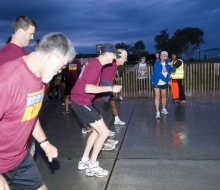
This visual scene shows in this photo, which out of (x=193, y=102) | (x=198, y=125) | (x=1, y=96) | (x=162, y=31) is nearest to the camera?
(x=1, y=96)

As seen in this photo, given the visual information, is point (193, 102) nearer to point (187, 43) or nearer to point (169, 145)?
point (169, 145)

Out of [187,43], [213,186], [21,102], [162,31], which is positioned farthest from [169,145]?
[187,43]

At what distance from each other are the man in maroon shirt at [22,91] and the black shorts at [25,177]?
0.01 metres

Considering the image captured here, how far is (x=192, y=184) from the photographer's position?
455 cm

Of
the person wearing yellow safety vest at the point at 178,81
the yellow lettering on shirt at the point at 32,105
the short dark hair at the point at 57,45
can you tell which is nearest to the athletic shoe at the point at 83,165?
the yellow lettering on shirt at the point at 32,105

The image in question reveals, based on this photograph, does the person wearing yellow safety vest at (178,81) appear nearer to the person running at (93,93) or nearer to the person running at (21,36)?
the person running at (93,93)

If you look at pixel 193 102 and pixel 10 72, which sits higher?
pixel 10 72

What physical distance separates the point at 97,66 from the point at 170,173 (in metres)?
1.83

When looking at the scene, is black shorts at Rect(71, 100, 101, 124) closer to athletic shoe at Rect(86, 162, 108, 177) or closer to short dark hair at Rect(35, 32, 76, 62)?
athletic shoe at Rect(86, 162, 108, 177)

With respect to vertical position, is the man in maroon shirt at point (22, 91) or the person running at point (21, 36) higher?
the person running at point (21, 36)

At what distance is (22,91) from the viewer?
7.75 ft

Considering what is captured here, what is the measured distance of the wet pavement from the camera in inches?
184

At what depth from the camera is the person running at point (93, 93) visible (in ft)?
15.1

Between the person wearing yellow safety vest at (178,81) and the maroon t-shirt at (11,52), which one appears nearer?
the maroon t-shirt at (11,52)
